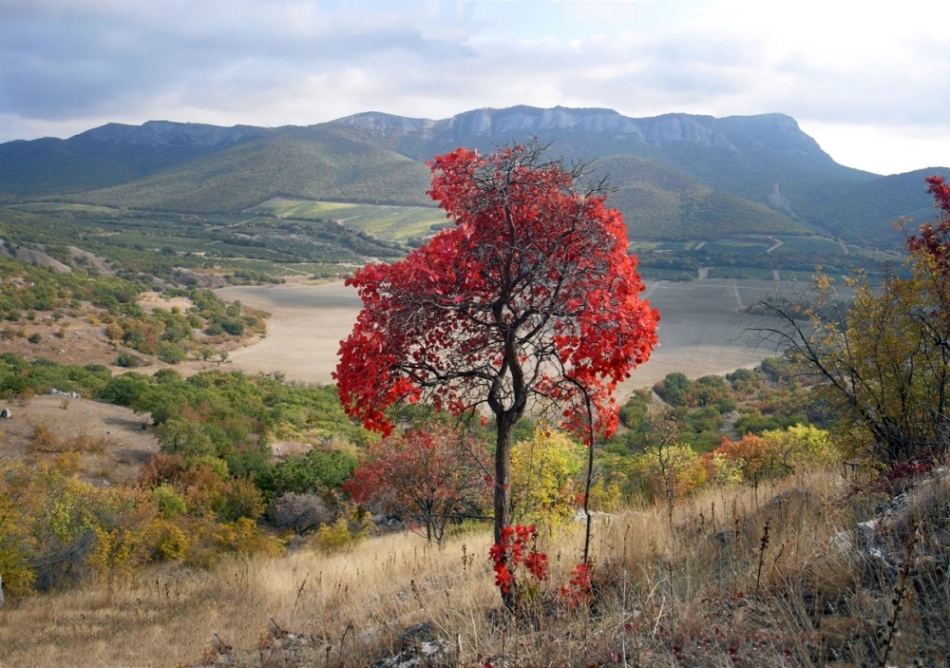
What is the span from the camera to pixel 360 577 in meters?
6.64

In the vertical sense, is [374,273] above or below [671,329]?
above

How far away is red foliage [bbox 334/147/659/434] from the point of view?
3789mm

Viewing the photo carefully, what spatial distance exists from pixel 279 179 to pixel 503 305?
138 m

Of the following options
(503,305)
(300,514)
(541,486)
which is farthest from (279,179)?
(503,305)

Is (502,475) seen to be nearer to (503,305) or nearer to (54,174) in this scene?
(503,305)

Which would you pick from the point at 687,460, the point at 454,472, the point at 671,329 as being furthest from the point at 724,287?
the point at 454,472

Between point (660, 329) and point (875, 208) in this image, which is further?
point (875, 208)

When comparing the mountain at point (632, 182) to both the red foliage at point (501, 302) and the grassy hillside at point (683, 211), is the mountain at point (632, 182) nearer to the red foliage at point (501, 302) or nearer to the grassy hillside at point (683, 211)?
the grassy hillside at point (683, 211)

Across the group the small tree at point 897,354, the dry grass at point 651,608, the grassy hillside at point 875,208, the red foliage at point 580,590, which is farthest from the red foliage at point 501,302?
the grassy hillside at point 875,208

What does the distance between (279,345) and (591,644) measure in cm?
4294

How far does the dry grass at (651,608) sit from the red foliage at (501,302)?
3.66 ft

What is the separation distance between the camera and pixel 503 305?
4.14m

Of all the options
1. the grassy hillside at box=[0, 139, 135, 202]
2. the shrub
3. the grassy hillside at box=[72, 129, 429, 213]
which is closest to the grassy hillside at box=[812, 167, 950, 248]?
the grassy hillside at box=[72, 129, 429, 213]

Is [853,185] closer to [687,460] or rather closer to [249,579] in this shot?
[687,460]
